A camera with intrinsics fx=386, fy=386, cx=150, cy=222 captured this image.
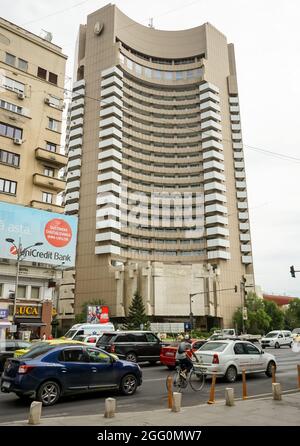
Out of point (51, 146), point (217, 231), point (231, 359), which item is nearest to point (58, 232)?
point (51, 146)

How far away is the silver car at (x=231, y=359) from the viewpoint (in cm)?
1443

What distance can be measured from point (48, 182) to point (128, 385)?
108 ft

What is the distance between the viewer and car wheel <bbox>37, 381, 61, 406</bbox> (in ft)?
34.4

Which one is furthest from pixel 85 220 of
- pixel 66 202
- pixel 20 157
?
pixel 20 157

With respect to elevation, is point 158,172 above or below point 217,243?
above

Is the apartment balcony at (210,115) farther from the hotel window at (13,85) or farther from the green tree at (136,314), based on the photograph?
the hotel window at (13,85)

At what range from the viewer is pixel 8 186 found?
130ft

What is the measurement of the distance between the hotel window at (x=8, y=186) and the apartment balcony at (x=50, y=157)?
4263 millimetres

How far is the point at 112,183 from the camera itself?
79312mm

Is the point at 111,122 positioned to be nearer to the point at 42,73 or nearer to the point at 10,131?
the point at 42,73

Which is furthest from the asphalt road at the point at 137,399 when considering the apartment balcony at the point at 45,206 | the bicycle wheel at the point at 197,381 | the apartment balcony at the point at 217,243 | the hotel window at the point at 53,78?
the apartment balcony at the point at 217,243

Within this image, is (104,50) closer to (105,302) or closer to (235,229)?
(235,229)

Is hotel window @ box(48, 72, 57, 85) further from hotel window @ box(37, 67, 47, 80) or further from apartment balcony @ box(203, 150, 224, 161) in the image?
apartment balcony @ box(203, 150, 224, 161)

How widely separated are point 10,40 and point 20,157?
14198mm
